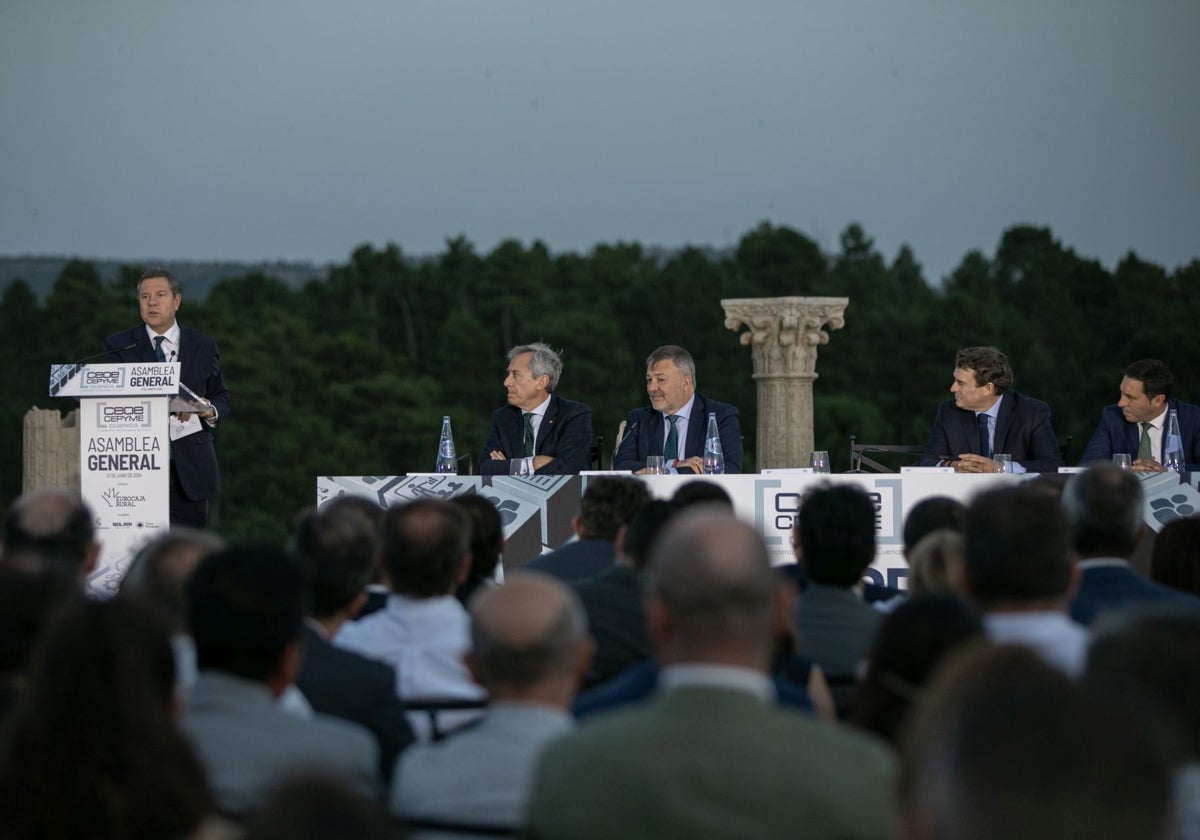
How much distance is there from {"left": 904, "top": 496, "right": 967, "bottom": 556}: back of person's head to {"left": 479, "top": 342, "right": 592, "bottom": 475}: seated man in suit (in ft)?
11.7

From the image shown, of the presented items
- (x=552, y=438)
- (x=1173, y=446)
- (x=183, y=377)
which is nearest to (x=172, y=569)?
(x=183, y=377)

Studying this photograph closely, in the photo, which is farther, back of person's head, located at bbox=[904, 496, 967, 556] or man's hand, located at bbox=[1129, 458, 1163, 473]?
man's hand, located at bbox=[1129, 458, 1163, 473]

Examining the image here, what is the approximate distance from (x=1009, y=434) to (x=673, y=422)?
1575 millimetres

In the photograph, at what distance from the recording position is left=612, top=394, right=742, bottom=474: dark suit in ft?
26.1

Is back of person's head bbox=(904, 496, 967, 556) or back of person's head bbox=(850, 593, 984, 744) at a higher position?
back of person's head bbox=(904, 496, 967, 556)

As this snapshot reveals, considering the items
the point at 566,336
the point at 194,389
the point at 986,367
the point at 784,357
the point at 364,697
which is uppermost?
the point at 566,336

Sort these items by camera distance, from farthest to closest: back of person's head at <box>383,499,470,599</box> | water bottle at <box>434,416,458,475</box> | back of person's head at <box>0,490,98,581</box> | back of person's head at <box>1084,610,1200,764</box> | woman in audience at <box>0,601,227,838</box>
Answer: water bottle at <box>434,416,458,475</box>, back of person's head at <box>0,490,98,581</box>, back of person's head at <box>383,499,470,599</box>, back of person's head at <box>1084,610,1200,764</box>, woman in audience at <box>0,601,227,838</box>

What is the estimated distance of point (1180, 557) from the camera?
4203 mm

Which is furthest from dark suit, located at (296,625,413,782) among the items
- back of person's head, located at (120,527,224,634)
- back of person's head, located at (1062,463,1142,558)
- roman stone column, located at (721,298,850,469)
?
roman stone column, located at (721,298,850,469)

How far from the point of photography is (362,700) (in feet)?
10.0

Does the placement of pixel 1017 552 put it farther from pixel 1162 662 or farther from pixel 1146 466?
pixel 1146 466

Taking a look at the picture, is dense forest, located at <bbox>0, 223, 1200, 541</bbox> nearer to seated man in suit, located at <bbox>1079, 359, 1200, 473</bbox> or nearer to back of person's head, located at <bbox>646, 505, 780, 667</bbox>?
seated man in suit, located at <bbox>1079, 359, 1200, 473</bbox>

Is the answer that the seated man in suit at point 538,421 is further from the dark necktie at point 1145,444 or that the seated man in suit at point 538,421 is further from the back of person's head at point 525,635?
the back of person's head at point 525,635

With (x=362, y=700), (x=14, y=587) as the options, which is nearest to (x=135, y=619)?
(x=14, y=587)
